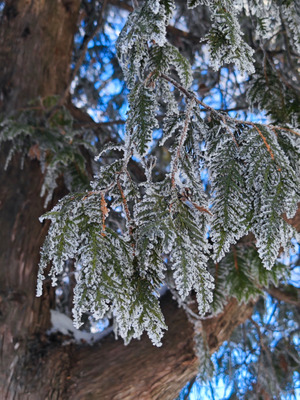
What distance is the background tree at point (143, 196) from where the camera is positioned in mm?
826

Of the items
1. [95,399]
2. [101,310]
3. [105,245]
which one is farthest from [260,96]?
[95,399]

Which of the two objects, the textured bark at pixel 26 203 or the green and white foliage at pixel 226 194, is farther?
the textured bark at pixel 26 203

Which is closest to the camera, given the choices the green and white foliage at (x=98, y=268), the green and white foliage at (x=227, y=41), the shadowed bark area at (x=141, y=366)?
the green and white foliage at (x=98, y=268)

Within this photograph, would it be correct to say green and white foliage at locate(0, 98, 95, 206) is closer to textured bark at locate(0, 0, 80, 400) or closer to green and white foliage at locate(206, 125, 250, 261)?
textured bark at locate(0, 0, 80, 400)

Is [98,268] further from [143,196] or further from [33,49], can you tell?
[33,49]

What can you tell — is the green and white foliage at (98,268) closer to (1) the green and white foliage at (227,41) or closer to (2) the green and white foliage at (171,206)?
(2) the green and white foliage at (171,206)

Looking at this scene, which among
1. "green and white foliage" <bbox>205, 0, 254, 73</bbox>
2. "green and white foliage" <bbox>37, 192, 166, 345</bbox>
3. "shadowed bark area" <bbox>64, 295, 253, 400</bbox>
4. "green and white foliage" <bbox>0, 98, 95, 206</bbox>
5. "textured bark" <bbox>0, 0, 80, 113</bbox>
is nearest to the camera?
"green and white foliage" <bbox>37, 192, 166, 345</bbox>

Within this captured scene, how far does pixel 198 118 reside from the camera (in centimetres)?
98

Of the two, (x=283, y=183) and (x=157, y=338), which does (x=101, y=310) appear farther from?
(x=283, y=183)

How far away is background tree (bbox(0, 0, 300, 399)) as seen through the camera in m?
0.83

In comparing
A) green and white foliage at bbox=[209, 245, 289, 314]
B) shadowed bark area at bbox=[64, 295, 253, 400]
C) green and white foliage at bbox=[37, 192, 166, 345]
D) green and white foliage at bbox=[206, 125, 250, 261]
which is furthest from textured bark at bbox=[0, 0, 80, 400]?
green and white foliage at bbox=[206, 125, 250, 261]

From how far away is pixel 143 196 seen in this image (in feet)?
2.94

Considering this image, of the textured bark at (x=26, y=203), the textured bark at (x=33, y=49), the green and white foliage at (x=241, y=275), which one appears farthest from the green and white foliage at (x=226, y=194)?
the textured bark at (x=33, y=49)

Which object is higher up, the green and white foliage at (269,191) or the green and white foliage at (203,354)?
the green and white foliage at (269,191)
